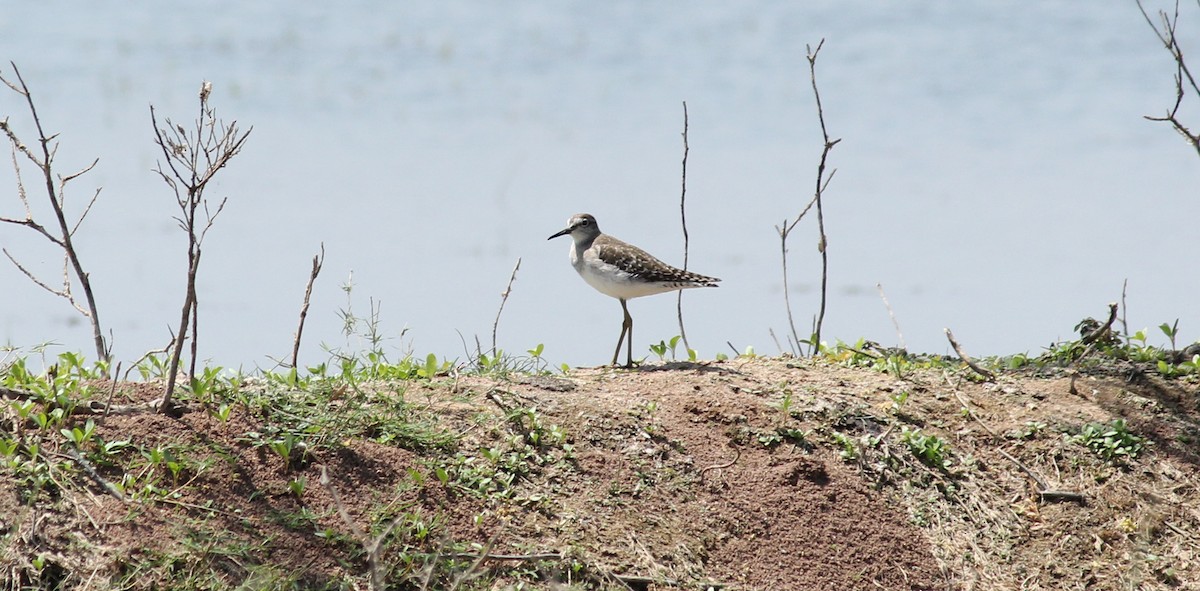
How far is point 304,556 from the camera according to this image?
18.9 ft

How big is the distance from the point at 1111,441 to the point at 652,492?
3097 mm

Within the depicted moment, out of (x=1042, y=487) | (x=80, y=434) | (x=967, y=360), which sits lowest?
(x=80, y=434)

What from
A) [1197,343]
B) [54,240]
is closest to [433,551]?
[54,240]

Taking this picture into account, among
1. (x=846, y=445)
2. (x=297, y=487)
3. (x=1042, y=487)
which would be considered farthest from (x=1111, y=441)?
(x=297, y=487)

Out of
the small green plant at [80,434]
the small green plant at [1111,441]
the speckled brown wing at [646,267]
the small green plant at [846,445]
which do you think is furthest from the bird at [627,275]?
the small green plant at [80,434]

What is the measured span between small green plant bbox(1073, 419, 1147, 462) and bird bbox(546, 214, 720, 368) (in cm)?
302

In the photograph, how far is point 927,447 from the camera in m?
7.26

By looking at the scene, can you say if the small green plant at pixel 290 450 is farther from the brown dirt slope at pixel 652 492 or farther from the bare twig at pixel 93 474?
the bare twig at pixel 93 474

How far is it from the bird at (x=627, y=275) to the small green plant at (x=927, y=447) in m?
2.38

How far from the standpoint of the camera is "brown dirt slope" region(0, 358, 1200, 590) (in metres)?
5.75

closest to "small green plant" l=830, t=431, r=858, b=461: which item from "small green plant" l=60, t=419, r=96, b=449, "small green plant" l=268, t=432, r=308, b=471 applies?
"small green plant" l=268, t=432, r=308, b=471

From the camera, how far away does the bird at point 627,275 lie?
9.35 meters

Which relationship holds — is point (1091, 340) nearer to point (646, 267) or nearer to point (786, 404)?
point (786, 404)

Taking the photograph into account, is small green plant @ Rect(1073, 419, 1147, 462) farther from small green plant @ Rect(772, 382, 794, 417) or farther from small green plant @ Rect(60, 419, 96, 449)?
small green plant @ Rect(60, 419, 96, 449)
